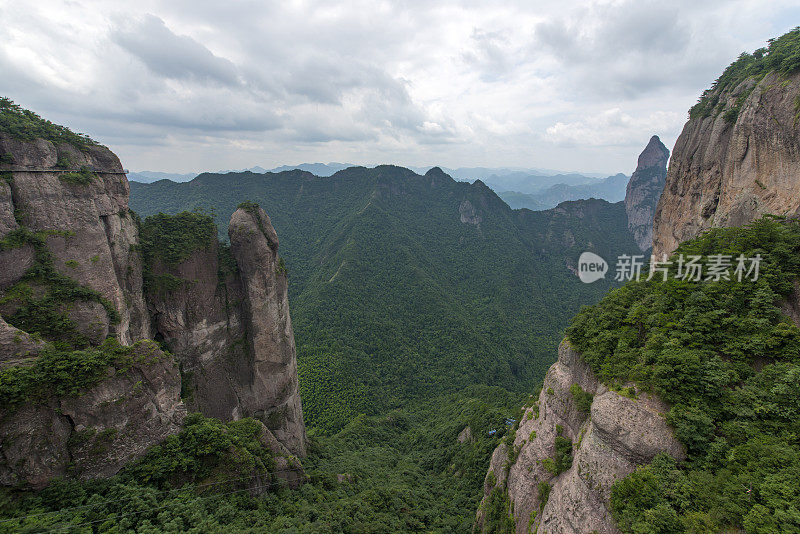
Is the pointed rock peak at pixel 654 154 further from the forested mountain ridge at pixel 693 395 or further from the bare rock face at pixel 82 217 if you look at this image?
the bare rock face at pixel 82 217

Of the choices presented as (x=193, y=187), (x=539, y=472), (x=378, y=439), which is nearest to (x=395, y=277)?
(x=378, y=439)

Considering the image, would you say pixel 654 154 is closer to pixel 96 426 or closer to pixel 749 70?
pixel 749 70

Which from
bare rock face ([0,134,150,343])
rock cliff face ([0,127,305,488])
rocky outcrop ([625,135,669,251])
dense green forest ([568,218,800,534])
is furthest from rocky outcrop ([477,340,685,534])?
rocky outcrop ([625,135,669,251])

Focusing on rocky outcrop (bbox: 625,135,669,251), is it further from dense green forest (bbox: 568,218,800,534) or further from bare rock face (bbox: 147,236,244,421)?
bare rock face (bbox: 147,236,244,421)

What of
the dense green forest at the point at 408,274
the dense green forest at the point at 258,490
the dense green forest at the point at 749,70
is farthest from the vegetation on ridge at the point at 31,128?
the dense green forest at the point at 749,70

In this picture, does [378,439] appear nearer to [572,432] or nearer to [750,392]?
[572,432]
